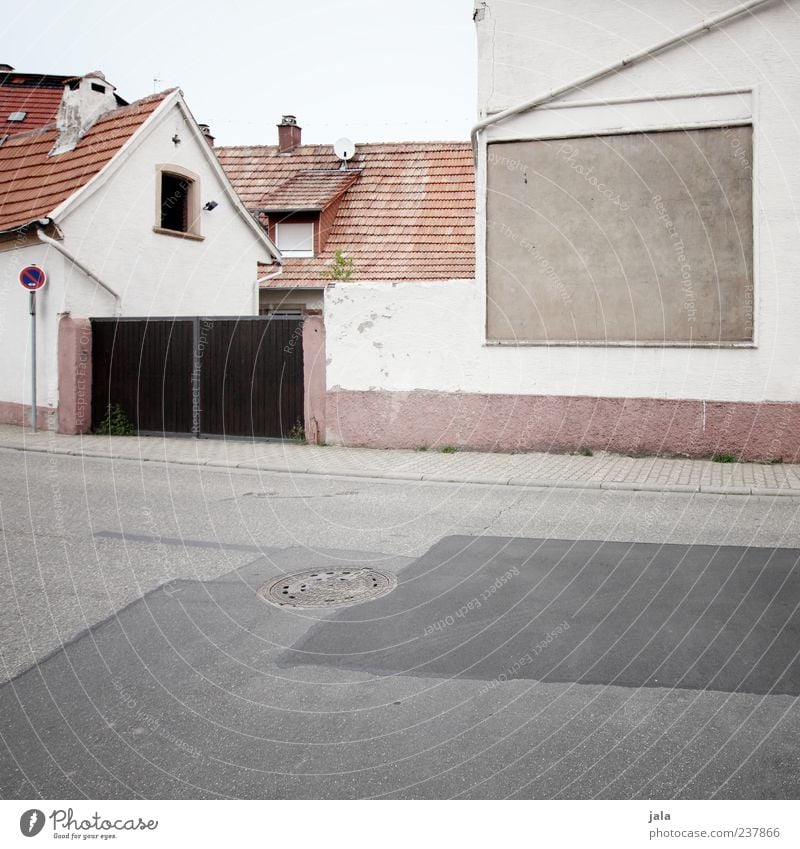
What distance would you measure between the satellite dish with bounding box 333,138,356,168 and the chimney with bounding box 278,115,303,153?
265cm

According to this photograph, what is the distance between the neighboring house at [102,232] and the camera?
1667 cm

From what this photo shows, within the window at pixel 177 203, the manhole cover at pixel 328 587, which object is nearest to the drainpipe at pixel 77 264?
the window at pixel 177 203

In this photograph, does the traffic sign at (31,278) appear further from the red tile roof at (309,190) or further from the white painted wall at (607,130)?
the red tile roof at (309,190)

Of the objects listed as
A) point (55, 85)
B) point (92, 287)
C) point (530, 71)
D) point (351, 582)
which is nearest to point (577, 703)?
point (351, 582)

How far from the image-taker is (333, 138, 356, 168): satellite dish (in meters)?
28.5

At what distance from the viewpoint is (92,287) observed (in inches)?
687

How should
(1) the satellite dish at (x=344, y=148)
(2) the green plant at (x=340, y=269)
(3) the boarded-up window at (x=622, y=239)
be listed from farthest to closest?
(1) the satellite dish at (x=344, y=148), (2) the green plant at (x=340, y=269), (3) the boarded-up window at (x=622, y=239)

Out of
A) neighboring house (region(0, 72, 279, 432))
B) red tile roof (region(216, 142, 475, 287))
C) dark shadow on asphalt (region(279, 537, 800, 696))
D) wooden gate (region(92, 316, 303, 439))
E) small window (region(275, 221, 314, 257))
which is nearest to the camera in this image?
dark shadow on asphalt (region(279, 537, 800, 696))

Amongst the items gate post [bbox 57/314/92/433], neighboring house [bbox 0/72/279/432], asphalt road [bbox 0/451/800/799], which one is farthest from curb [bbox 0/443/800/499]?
neighboring house [bbox 0/72/279/432]

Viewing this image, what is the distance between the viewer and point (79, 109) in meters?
20.0

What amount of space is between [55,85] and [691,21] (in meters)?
30.9

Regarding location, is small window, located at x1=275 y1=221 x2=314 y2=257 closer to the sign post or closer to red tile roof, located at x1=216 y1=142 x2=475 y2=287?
red tile roof, located at x1=216 y1=142 x2=475 y2=287

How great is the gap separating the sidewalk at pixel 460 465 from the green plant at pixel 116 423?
1.04 m

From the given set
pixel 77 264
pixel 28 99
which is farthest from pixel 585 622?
pixel 28 99
